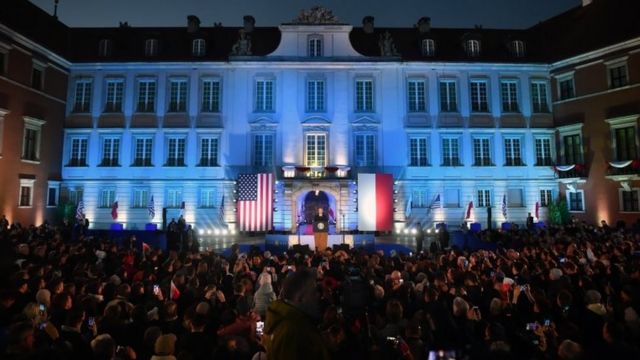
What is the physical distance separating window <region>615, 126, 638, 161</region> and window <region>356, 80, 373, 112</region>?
17584mm

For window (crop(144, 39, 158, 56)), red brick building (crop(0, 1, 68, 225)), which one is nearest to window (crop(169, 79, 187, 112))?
window (crop(144, 39, 158, 56))

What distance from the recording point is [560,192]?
31.2 metres

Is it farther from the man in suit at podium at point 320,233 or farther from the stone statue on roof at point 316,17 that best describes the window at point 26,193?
the stone statue on roof at point 316,17

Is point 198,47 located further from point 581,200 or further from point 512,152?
point 581,200

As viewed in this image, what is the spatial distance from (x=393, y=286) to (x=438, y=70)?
27.9 metres

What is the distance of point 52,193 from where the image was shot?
2972 cm

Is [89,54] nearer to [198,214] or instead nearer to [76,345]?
[198,214]

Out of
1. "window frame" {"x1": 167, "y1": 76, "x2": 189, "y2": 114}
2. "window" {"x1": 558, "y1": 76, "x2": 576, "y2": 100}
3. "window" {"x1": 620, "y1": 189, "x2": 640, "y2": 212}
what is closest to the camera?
"window" {"x1": 620, "y1": 189, "x2": 640, "y2": 212}

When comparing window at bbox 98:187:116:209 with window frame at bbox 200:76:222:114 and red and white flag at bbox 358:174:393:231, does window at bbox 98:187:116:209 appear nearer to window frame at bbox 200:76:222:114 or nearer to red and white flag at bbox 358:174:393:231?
window frame at bbox 200:76:222:114

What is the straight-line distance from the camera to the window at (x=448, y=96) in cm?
3198

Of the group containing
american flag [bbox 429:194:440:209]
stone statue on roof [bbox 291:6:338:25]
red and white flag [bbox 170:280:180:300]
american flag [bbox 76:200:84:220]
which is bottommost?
red and white flag [bbox 170:280:180:300]

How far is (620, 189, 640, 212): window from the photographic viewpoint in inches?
1024

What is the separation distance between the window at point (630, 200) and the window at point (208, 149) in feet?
97.0

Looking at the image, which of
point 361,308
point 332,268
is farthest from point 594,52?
point 361,308
